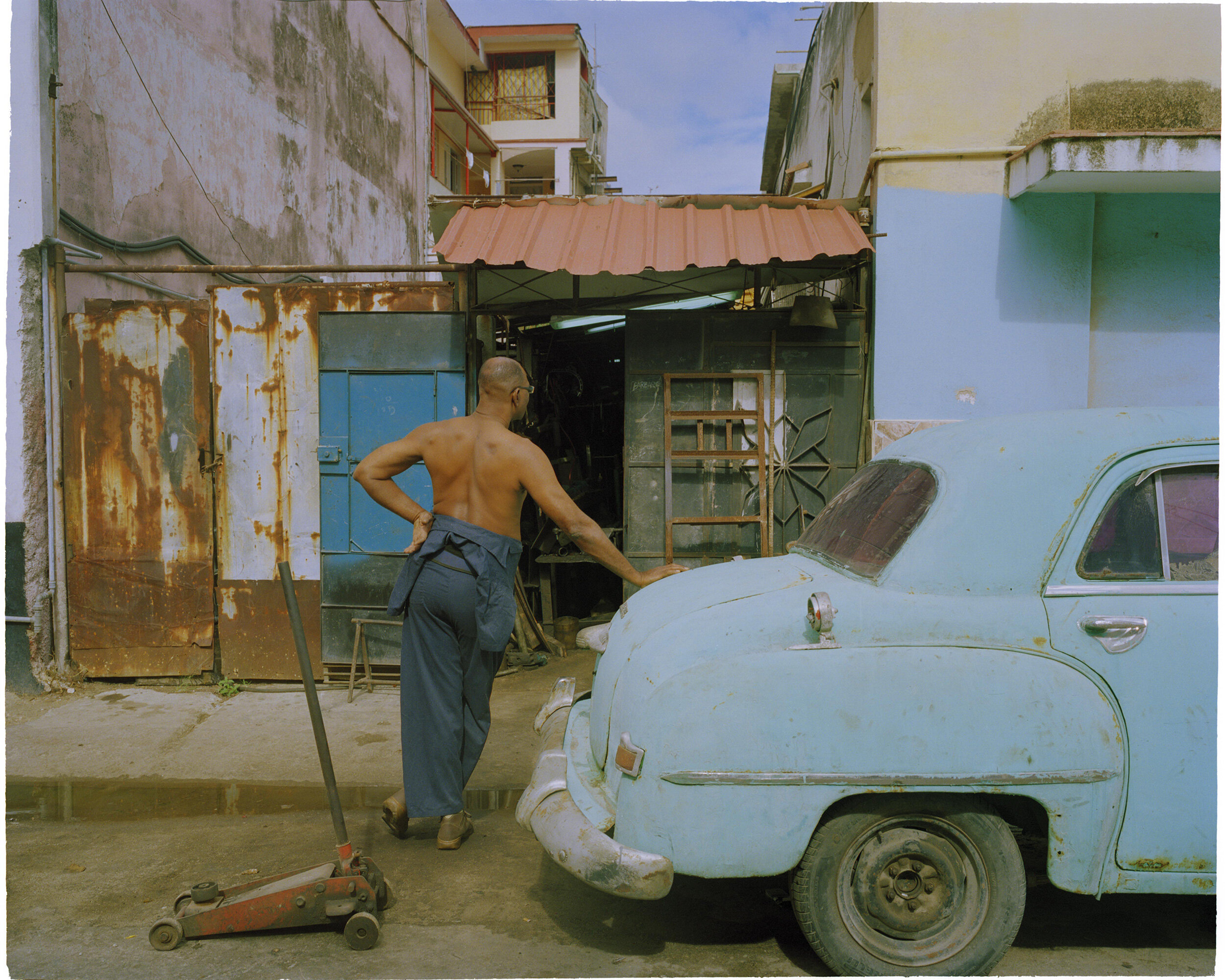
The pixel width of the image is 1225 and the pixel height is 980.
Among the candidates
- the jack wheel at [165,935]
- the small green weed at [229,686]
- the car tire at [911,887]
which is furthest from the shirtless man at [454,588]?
the small green weed at [229,686]

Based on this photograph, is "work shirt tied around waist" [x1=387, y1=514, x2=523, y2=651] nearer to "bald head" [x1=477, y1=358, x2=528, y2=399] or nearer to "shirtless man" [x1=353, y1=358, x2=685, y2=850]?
"shirtless man" [x1=353, y1=358, x2=685, y2=850]

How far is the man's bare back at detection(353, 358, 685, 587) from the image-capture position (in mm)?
3412

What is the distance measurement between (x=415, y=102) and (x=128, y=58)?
861cm

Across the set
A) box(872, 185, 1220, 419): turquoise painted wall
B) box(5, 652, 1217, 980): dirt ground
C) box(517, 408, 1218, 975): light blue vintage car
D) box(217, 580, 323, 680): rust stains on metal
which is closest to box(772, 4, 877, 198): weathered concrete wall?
box(872, 185, 1220, 419): turquoise painted wall

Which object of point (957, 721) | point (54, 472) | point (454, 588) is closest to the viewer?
point (957, 721)

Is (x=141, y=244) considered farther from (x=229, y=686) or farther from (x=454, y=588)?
(x=454, y=588)

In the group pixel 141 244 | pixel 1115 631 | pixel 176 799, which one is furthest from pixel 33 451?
pixel 1115 631

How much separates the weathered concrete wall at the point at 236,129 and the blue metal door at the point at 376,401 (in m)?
1.94

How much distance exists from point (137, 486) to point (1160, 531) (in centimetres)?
604

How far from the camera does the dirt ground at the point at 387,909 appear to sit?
262cm

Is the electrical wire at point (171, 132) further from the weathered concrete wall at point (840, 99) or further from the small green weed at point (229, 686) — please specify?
the weathered concrete wall at point (840, 99)

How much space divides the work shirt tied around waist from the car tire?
152 centimetres

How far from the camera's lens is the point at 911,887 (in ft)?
8.11

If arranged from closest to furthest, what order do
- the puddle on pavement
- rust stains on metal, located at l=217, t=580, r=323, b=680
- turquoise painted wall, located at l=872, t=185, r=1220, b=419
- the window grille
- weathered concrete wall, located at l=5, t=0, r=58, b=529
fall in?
the puddle on pavement → weathered concrete wall, located at l=5, t=0, r=58, b=529 → turquoise painted wall, located at l=872, t=185, r=1220, b=419 → rust stains on metal, located at l=217, t=580, r=323, b=680 → the window grille
